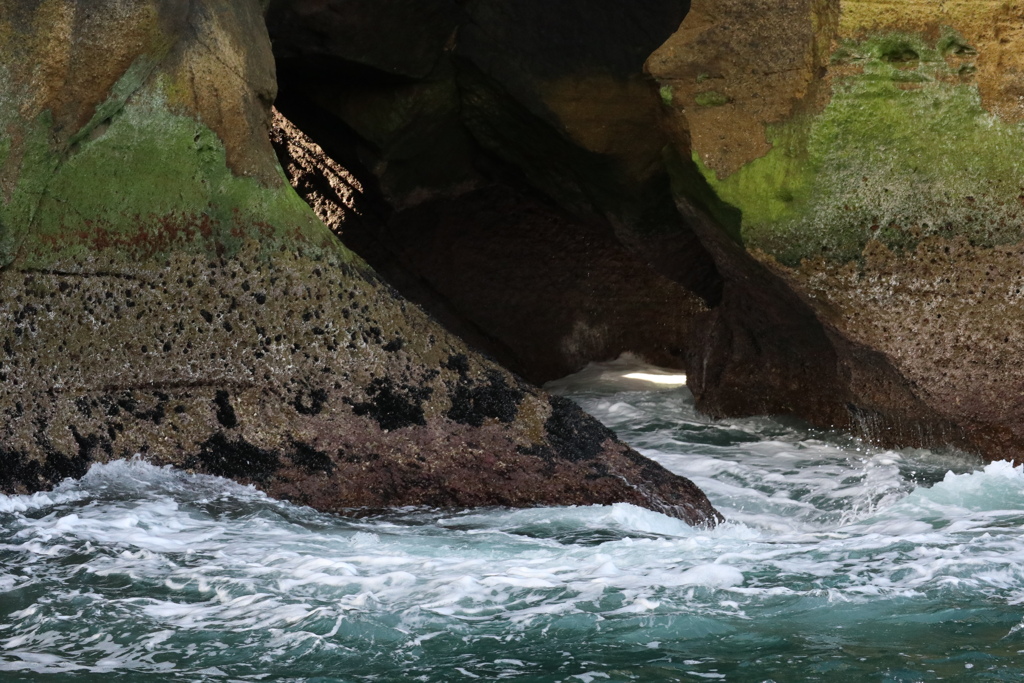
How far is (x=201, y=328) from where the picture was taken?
467 centimetres

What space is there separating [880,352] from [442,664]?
321 cm

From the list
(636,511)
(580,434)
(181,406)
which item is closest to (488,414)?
(580,434)

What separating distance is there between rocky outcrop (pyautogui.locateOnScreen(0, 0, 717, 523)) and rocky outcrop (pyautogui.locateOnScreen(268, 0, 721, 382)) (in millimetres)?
1857

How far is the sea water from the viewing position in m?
3.08

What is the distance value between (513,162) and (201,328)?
348cm

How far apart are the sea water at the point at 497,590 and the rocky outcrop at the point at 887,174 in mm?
698

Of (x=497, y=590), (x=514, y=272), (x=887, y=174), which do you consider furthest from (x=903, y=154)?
(x=514, y=272)

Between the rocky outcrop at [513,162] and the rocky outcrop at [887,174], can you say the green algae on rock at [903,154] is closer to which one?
the rocky outcrop at [887,174]

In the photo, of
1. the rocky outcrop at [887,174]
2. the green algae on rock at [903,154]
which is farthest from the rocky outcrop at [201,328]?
the green algae on rock at [903,154]

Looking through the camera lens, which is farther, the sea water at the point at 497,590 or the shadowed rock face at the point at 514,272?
the shadowed rock face at the point at 514,272

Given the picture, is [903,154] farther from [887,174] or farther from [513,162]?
[513,162]

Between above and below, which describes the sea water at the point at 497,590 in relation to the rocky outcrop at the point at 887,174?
below

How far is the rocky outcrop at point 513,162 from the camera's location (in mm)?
6625

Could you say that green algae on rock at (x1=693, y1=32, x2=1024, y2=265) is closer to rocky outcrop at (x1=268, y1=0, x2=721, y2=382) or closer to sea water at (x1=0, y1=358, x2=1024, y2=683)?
rocky outcrop at (x1=268, y1=0, x2=721, y2=382)
